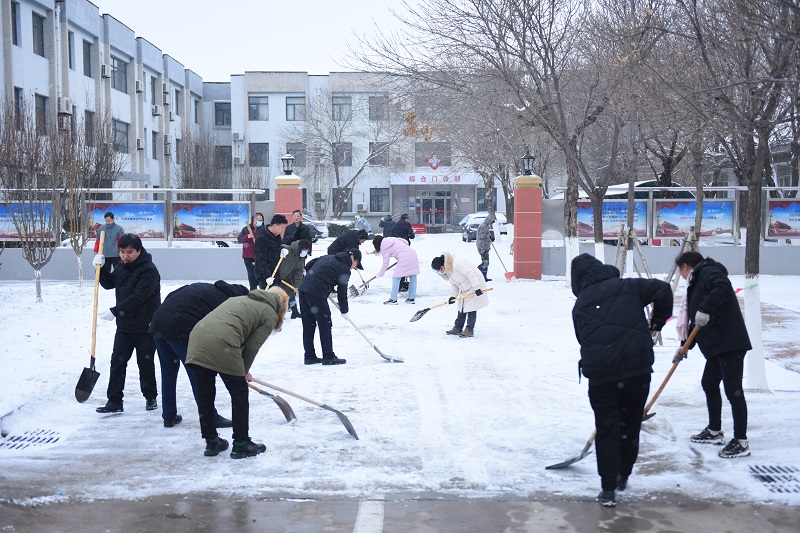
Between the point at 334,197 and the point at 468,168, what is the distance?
14.9 meters

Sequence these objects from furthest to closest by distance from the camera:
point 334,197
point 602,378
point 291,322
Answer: point 334,197
point 291,322
point 602,378

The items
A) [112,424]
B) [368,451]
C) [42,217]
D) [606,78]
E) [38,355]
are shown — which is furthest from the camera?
[42,217]

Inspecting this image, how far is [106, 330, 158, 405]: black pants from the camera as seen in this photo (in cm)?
721

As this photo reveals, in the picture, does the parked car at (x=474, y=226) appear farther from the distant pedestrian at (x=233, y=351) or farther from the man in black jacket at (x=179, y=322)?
the distant pedestrian at (x=233, y=351)

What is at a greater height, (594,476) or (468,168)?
(468,168)

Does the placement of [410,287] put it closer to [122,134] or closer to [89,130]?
[89,130]

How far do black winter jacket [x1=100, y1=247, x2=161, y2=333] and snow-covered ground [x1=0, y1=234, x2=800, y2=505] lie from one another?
0.83 m

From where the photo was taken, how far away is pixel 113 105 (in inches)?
1471

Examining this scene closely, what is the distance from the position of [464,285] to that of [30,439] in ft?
20.5

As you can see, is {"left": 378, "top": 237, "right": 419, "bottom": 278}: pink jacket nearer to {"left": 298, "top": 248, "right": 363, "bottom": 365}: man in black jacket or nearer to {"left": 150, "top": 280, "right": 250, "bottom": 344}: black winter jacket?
{"left": 298, "top": 248, "right": 363, "bottom": 365}: man in black jacket

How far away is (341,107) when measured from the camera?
48938 millimetres

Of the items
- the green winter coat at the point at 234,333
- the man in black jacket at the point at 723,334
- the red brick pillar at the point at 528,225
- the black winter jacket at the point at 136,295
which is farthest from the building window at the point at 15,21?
the man in black jacket at the point at 723,334

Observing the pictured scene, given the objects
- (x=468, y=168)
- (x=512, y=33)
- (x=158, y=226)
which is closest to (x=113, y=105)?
(x=468, y=168)

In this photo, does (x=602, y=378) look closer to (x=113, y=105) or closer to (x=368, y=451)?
(x=368, y=451)
